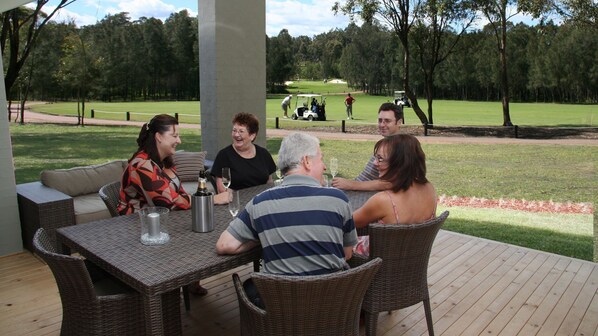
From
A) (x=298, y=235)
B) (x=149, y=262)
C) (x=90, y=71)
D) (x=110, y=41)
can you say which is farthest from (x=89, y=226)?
(x=110, y=41)

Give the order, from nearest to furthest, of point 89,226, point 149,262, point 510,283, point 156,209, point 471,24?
point 149,262 < point 156,209 < point 89,226 < point 510,283 < point 471,24

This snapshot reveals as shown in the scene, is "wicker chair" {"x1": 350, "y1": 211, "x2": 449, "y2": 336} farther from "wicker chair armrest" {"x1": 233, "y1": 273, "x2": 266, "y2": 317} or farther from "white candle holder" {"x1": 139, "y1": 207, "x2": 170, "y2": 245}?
"white candle holder" {"x1": 139, "y1": 207, "x2": 170, "y2": 245}

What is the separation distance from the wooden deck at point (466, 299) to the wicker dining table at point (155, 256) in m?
0.77

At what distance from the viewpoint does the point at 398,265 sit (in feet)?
7.50

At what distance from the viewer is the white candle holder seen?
6.76ft

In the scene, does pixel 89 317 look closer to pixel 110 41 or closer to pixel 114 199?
pixel 114 199

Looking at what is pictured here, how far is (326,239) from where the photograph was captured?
5.67ft

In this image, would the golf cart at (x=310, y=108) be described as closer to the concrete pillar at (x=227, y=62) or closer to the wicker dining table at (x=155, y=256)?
the concrete pillar at (x=227, y=62)

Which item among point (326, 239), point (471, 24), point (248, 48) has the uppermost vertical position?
point (471, 24)

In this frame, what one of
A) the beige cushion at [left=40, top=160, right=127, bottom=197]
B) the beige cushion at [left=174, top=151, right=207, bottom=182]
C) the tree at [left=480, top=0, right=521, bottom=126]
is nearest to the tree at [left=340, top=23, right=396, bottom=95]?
the tree at [left=480, top=0, right=521, bottom=126]

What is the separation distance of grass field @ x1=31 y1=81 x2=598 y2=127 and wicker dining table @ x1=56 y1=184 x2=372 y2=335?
1082 centimetres

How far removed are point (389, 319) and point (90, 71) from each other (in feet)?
65.1

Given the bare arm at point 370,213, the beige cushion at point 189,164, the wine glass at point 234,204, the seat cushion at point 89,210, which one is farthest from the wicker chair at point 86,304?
the beige cushion at point 189,164

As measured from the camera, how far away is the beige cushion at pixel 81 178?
437 centimetres
